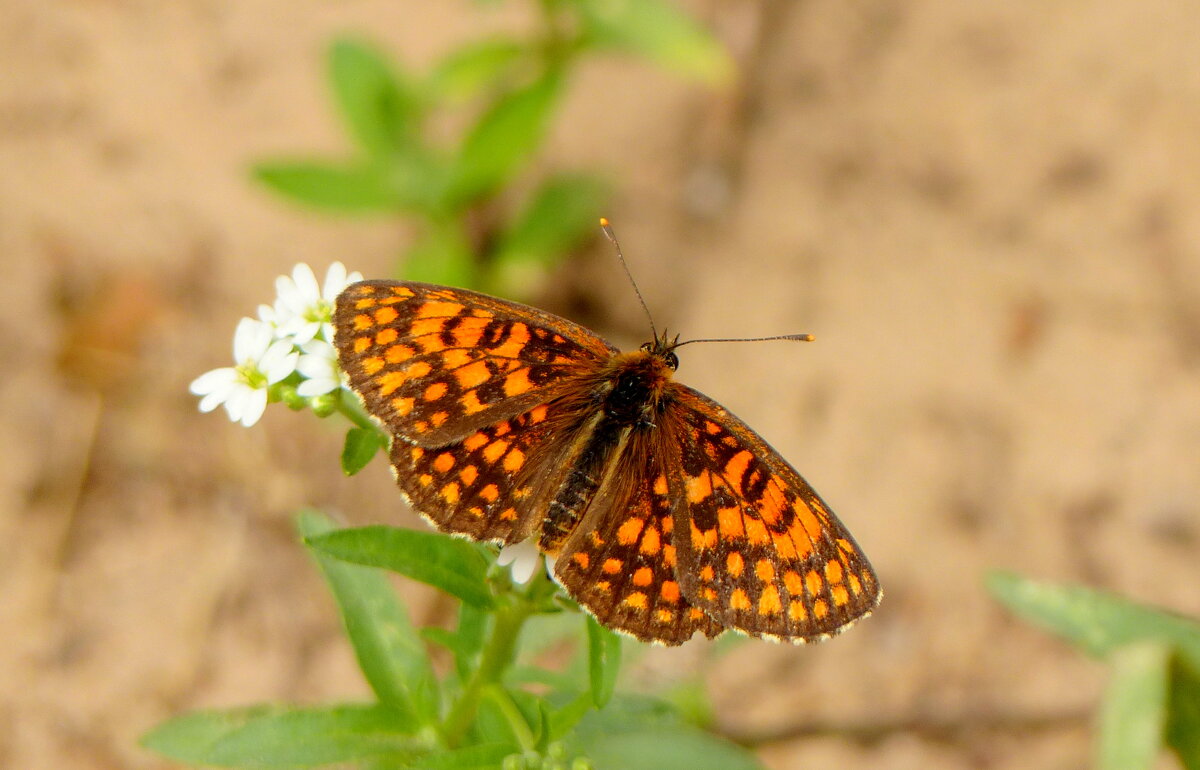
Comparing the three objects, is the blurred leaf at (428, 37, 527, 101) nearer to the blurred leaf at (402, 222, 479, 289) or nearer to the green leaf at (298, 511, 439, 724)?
Result: the blurred leaf at (402, 222, 479, 289)

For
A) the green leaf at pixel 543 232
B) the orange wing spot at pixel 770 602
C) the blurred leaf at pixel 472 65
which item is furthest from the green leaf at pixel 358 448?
the blurred leaf at pixel 472 65

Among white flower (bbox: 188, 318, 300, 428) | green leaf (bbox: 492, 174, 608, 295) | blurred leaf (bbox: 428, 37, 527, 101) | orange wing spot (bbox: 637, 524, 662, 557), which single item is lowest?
orange wing spot (bbox: 637, 524, 662, 557)

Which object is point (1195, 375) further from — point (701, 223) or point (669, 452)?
point (669, 452)

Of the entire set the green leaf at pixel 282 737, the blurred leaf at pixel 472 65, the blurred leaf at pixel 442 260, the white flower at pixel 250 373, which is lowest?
the green leaf at pixel 282 737

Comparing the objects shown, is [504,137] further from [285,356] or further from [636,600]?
[636,600]

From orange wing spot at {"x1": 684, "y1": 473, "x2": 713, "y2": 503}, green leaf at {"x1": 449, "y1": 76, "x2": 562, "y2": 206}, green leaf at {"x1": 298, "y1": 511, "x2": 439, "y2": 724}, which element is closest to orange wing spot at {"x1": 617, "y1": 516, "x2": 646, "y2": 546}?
orange wing spot at {"x1": 684, "y1": 473, "x2": 713, "y2": 503}

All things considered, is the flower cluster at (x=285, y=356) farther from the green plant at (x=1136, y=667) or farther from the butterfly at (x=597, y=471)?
the green plant at (x=1136, y=667)

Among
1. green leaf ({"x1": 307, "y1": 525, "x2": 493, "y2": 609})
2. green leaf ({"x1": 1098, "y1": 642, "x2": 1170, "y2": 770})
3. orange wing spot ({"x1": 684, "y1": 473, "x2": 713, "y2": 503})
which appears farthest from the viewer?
green leaf ({"x1": 1098, "y1": 642, "x2": 1170, "y2": 770})

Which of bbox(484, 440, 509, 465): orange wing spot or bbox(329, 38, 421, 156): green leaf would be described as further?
bbox(329, 38, 421, 156): green leaf
